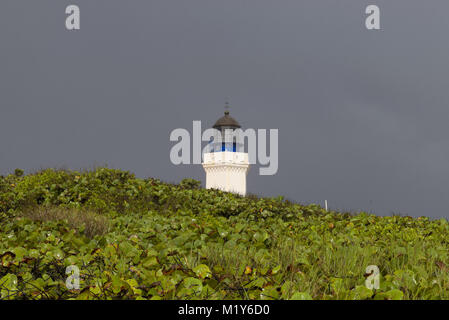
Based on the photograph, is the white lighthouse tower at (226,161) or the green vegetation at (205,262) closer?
the green vegetation at (205,262)

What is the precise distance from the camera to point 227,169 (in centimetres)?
4131

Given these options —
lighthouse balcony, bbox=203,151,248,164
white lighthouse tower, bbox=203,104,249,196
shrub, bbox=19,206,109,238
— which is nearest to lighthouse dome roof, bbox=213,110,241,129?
white lighthouse tower, bbox=203,104,249,196

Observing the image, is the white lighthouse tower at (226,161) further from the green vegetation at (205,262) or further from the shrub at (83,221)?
the shrub at (83,221)

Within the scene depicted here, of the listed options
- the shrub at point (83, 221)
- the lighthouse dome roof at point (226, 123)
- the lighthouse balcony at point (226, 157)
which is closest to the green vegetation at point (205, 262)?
the shrub at point (83, 221)

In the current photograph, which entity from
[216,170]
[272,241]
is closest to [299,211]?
[272,241]

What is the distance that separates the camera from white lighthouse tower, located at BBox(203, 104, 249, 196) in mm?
41375

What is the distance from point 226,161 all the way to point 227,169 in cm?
75

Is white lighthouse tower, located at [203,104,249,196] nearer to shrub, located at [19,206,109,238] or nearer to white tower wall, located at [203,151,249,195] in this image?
white tower wall, located at [203,151,249,195]

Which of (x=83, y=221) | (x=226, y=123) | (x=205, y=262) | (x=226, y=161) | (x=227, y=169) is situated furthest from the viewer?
(x=226, y=123)

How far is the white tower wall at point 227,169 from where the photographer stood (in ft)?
136

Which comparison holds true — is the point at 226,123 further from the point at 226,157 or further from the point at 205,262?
the point at 205,262

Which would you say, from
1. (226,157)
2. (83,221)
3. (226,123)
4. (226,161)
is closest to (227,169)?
(226,161)
